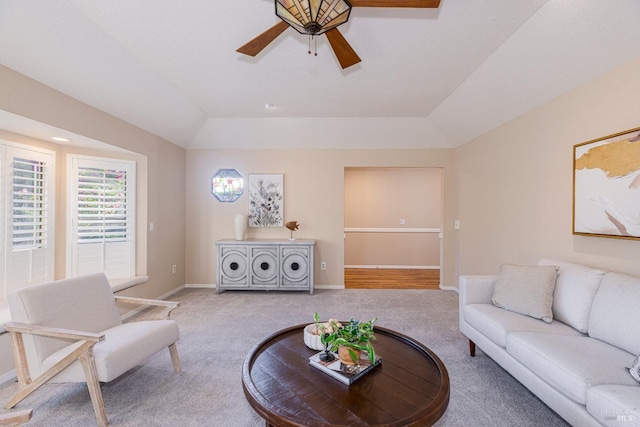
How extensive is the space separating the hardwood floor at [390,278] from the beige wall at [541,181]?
1094mm

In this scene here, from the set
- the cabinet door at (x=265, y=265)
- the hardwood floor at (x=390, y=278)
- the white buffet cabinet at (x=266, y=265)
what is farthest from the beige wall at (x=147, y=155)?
the hardwood floor at (x=390, y=278)

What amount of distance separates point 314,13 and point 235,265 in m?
3.88

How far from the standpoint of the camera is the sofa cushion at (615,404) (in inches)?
49.9

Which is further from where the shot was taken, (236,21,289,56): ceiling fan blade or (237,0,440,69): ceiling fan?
(236,21,289,56): ceiling fan blade

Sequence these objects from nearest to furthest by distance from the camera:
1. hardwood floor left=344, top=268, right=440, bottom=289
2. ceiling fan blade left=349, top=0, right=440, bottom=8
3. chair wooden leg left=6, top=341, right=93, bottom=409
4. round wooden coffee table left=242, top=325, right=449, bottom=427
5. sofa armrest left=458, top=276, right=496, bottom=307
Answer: round wooden coffee table left=242, top=325, right=449, bottom=427 → ceiling fan blade left=349, top=0, right=440, bottom=8 → chair wooden leg left=6, top=341, right=93, bottom=409 → sofa armrest left=458, top=276, right=496, bottom=307 → hardwood floor left=344, top=268, right=440, bottom=289

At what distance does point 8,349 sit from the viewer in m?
2.23

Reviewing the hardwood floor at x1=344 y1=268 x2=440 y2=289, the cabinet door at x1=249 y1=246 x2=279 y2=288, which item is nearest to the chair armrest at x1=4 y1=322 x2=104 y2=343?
the cabinet door at x1=249 y1=246 x2=279 y2=288

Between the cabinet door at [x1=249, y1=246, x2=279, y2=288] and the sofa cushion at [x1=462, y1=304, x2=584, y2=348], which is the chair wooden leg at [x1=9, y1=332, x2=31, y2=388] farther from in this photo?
the sofa cushion at [x1=462, y1=304, x2=584, y2=348]

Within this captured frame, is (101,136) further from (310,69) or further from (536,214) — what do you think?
(536,214)

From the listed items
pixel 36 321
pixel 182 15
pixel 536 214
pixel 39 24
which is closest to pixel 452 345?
pixel 536 214

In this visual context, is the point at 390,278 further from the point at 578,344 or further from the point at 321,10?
the point at 321,10

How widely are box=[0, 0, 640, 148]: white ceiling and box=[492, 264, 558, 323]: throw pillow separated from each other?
5.73 ft

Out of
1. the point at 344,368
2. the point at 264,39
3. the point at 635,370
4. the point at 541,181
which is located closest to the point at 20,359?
the point at 344,368

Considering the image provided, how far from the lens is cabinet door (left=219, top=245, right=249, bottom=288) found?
462cm
